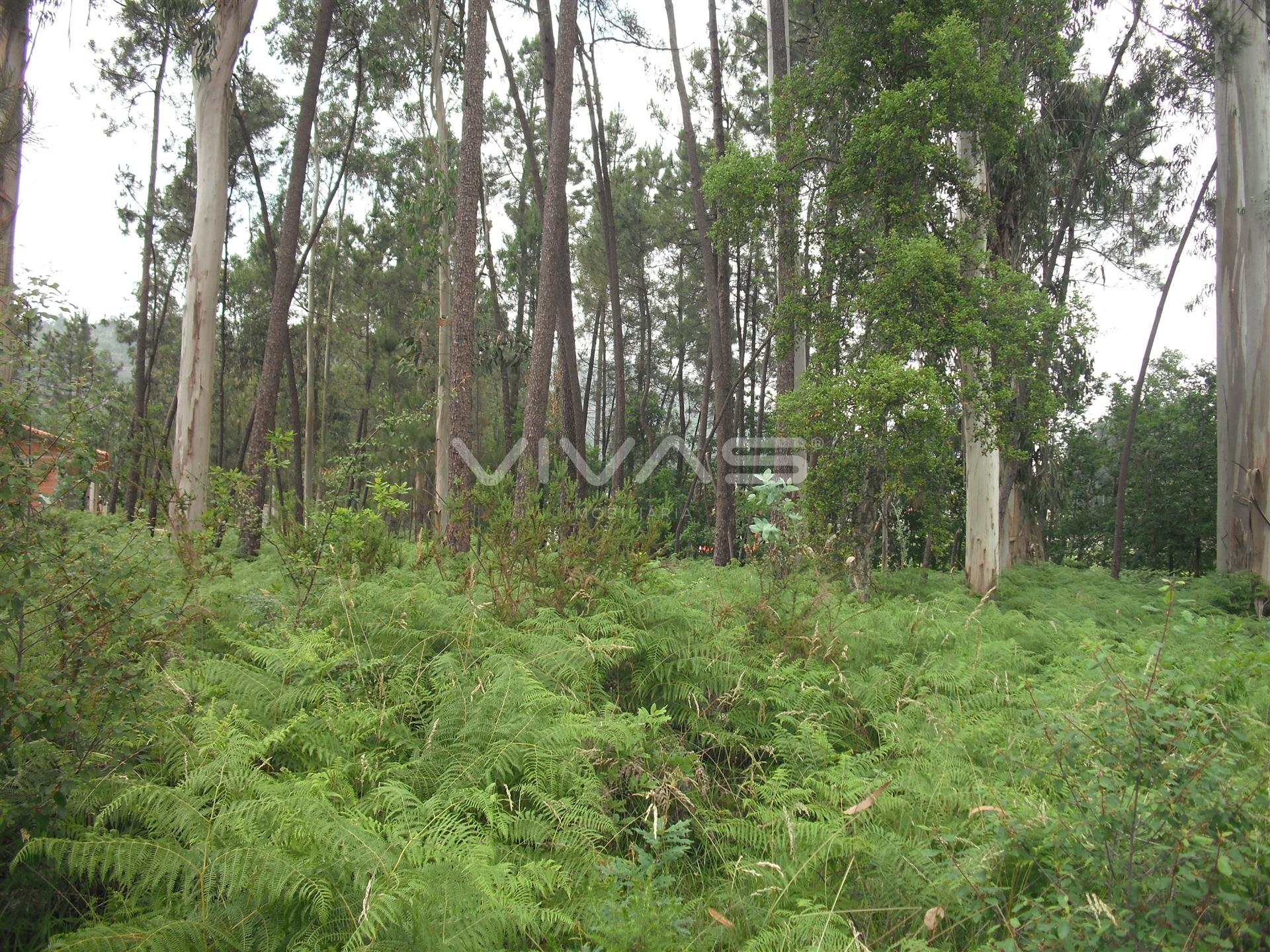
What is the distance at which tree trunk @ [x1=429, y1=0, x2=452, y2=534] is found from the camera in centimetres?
1494

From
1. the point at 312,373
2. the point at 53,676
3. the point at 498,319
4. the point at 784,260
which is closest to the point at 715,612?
the point at 53,676

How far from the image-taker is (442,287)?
16734 mm

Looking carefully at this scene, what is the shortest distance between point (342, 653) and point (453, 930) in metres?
1.91

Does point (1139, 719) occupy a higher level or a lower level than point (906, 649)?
higher

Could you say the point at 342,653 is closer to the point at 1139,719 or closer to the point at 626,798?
the point at 626,798

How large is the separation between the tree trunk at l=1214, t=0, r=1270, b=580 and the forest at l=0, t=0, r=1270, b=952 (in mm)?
69

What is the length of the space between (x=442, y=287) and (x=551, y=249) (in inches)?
212

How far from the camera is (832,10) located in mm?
10641

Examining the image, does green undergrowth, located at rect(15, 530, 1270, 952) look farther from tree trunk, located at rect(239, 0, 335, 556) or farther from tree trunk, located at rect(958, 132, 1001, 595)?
tree trunk, located at rect(239, 0, 335, 556)

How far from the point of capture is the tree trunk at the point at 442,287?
588 inches

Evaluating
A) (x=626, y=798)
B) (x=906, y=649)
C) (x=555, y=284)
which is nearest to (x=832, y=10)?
(x=555, y=284)

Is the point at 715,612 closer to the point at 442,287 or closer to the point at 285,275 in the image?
the point at 285,275

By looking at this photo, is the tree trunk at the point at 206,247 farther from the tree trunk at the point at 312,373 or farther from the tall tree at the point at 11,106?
the tree trunk at the point at 312,373
